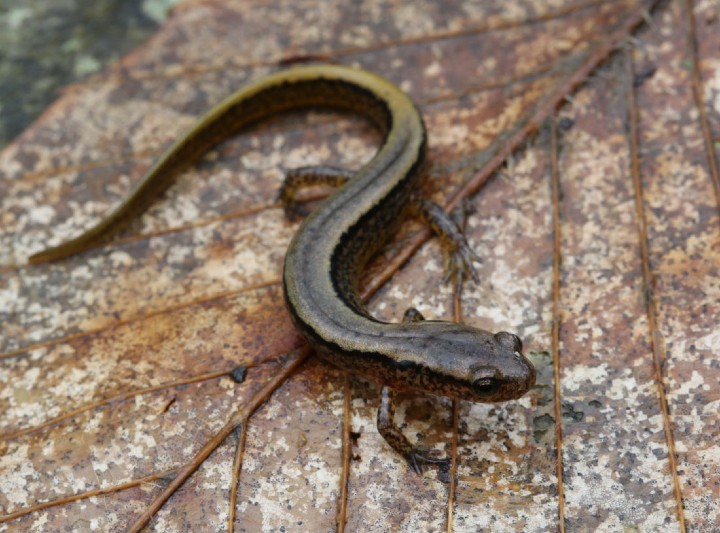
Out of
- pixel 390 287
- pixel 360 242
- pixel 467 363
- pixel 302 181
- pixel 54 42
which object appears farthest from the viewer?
pixel 54 42

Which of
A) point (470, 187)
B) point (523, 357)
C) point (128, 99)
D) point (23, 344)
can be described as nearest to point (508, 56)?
point (470, 187)

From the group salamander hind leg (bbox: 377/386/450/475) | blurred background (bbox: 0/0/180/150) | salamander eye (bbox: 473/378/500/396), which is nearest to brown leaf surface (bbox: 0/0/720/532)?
salamander hind leg (bbox: 377/386/450/475)

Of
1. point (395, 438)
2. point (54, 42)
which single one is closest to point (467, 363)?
point (395, 438)

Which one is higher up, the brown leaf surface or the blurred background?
the blurred background

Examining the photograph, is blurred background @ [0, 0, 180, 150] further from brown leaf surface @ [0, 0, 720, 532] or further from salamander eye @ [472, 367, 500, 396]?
salamander eye @ [472, 367, 500, 396]

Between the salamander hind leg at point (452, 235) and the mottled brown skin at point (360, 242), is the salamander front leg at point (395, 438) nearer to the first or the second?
the mottled brown skin at point (360, 242)

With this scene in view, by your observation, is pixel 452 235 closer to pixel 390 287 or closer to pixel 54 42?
pixel 390 287

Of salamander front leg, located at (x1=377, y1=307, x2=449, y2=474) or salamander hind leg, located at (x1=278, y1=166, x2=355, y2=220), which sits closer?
salamander front leg, located at (x1=377, y1=307, x2=449, y2=474)
